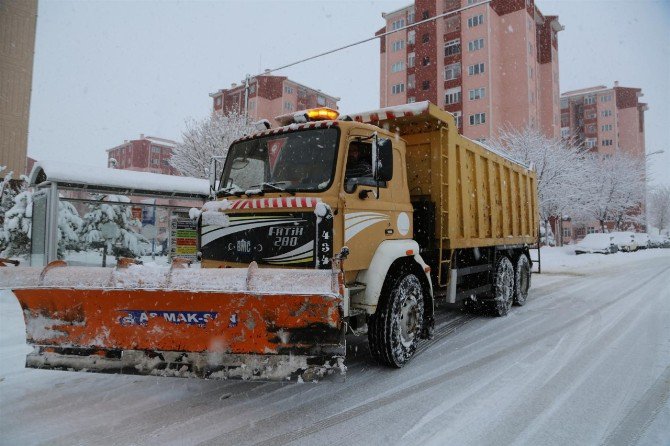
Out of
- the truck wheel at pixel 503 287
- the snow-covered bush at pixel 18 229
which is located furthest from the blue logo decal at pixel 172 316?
the snow-covered bush at pixel 18 229

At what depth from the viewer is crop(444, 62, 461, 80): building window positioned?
1751 inches

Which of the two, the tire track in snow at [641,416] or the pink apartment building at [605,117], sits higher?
the pink apartment building at [605,117]

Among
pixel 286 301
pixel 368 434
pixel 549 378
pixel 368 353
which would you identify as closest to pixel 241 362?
pixel 286 301

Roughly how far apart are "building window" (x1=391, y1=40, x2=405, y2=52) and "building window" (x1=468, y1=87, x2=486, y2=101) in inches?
425

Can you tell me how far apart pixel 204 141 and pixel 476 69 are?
30750 millimetres

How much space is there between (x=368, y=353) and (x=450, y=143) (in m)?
3.02

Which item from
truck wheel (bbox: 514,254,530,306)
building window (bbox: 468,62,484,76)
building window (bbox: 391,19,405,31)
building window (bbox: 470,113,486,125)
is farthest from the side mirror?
building window (bbox: 391,19,405,31)

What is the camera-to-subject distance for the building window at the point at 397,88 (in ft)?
161

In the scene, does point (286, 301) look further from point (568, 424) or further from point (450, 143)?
point (450, 143)

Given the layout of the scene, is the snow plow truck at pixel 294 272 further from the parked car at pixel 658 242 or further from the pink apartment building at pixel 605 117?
the pink apartment building at pixel 605 117

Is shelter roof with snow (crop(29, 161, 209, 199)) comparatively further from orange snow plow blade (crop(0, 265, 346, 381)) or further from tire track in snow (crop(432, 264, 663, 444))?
tire track in snow (crop(432, 264, 663, 444))

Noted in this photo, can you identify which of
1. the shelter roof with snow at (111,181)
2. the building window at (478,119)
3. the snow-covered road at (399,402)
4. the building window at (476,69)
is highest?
the building window at (476,69)

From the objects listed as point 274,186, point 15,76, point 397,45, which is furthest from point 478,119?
point 274,186

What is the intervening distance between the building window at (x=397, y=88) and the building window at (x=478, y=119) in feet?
31.7
